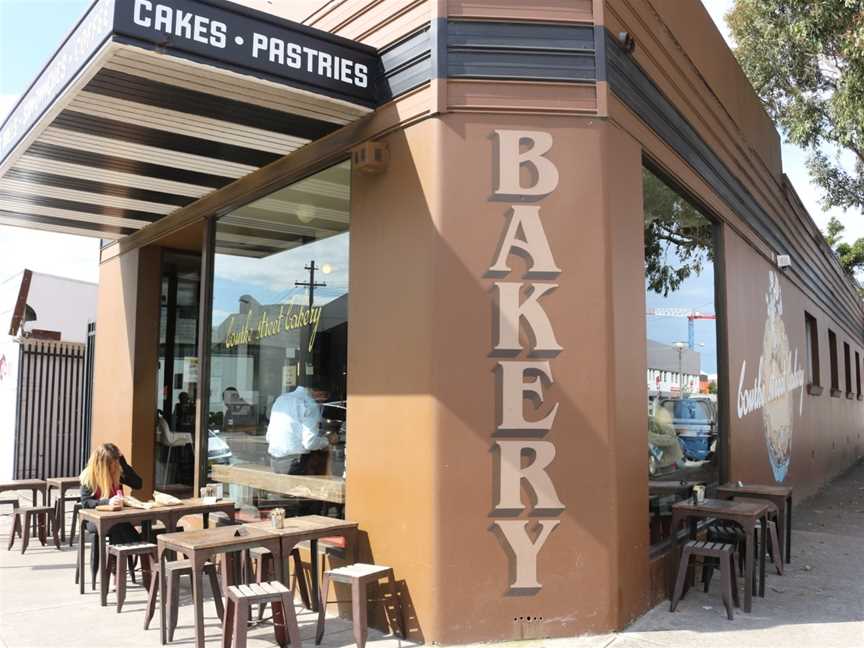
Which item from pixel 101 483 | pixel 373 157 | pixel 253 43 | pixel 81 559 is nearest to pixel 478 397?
pixel 373 157

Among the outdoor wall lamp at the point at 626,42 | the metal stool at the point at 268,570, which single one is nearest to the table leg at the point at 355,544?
the metal stool at the point at 268,570

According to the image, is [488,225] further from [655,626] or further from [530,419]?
[655,626]

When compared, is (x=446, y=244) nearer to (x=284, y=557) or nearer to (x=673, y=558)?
(x=284, y=557)

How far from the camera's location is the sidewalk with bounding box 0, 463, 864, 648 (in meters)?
4.91

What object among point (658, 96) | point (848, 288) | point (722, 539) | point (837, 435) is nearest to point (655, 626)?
point (722, 539)

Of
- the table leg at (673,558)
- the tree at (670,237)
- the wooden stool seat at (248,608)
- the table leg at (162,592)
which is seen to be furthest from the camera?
the tree at (670,237)

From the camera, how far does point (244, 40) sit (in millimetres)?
4895

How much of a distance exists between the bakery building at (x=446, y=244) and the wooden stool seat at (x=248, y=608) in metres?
→ 0.90

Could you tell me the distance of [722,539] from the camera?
6441mm

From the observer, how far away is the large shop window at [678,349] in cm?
619

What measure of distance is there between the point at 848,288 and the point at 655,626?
19.1 metres

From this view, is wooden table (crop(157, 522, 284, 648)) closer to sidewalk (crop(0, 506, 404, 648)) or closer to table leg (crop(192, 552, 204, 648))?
table leg (crop(192, 552, 204, 648))

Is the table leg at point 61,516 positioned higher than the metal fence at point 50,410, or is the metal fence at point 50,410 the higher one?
the metal fence at point 50,410

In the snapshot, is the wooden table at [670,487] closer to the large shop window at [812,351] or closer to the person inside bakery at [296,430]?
the person inside bakery at [296,430]
